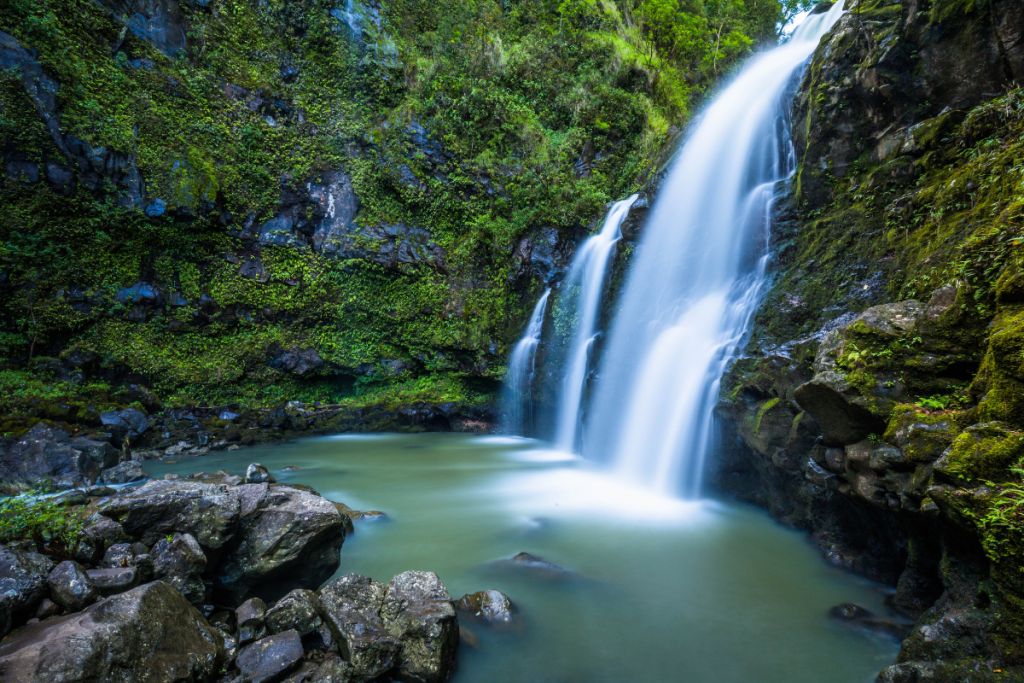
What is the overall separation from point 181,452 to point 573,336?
9.16 meters

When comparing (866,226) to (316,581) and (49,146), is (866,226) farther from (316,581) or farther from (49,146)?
(49,146)

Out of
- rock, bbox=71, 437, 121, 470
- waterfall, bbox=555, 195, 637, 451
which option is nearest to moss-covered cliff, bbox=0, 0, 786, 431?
waterfall, bbox=555, 195, 637, 451

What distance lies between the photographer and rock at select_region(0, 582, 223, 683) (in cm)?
198

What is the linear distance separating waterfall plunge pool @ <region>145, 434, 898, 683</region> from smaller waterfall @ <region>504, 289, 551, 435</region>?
393cm

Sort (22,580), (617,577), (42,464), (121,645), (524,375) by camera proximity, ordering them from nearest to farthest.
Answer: (121,645), (22,580), (617,577), (42,464), (524,375)

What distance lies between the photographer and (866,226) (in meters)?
5.21

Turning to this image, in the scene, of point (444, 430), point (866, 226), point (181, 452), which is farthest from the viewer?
point (444, 430)

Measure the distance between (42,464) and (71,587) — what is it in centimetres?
584

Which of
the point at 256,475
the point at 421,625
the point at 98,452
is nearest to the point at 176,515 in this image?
the point at 421,625

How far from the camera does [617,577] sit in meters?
4.12

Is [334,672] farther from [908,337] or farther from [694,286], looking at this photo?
[694,286]

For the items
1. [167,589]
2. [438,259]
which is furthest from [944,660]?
[438,259]

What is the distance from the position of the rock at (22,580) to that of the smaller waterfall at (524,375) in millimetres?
9249

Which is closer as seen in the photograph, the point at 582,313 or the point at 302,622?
the point at 302,622
